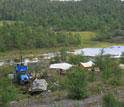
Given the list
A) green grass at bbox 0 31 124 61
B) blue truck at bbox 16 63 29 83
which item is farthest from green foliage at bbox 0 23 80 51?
blue truck at bbox 16 63 29 83

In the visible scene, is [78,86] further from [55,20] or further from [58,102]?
[55,20]

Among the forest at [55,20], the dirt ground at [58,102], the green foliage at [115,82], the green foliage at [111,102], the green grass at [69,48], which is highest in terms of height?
the forest at [55,20]

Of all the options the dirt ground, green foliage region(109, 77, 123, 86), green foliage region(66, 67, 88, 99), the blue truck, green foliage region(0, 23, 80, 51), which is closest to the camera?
the dirt ground

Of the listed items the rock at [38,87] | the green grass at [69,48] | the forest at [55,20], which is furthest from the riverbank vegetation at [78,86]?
the forest at [55,20]

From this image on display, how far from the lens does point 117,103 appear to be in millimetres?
11992

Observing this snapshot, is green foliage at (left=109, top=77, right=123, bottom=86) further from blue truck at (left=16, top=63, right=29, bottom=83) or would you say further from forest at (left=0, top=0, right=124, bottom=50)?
forest at (left=0, top=0, right=124, bottom=50)

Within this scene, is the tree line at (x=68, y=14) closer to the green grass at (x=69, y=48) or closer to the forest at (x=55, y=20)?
the forest at (x=55, y=20)

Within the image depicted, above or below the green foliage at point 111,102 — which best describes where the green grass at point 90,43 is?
above

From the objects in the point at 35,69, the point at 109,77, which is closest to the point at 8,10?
the point at 35,69

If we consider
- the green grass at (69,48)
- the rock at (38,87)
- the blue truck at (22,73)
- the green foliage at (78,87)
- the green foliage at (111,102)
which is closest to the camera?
the green foliage at (111,102)

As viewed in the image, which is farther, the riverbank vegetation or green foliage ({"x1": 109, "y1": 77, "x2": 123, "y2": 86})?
green foliage ({"x1": 109, "y1": 77, "x2": 123, "y2": 86})

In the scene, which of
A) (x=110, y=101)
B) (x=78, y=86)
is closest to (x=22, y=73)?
(x=78, y=86)

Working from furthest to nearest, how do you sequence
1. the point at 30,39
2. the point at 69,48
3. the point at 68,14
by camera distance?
the point at 68,14 < the point at 69,48 < the point at 30,39

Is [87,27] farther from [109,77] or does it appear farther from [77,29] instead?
[109,77]
